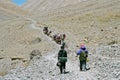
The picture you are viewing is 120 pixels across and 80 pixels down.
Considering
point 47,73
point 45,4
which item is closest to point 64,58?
point 47,73

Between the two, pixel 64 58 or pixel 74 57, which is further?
pixel 74 57

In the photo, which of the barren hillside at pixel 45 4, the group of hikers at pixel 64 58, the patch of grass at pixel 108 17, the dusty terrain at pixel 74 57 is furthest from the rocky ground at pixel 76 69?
the barren hillside at pixel 45 4

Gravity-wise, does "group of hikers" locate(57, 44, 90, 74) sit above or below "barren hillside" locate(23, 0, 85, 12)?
below

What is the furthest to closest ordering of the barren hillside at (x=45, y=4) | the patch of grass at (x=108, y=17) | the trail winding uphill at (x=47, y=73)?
the barren hillside at (x=45, y=4) → the patch of grass at (x=108, y=17) → the trail winding uphill at (x=47, y=73)

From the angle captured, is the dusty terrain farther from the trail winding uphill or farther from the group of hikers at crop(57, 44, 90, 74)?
the group of hikers at crop(57, 44, 90, 74)

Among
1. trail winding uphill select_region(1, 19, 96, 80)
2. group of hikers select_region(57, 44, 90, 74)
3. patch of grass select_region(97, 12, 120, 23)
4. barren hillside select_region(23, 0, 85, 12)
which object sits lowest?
trail winding uphill select_region(1, 19, 96, 80)

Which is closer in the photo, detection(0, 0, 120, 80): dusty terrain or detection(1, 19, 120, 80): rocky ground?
detection(1, 19, 120, 80): rocky ground

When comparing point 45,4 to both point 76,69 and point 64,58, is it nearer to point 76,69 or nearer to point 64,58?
point 76,69

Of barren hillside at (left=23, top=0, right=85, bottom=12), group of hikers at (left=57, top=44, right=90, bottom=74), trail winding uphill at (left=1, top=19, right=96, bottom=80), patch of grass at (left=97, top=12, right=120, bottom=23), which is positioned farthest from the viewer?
Result: barren hillside at (left=23, top=0, right=85, bottom=12)

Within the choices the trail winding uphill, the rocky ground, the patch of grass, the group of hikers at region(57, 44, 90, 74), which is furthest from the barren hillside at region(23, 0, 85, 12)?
the group of hikers at region(57, 44, 90, 74)

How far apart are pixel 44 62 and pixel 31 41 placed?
2256cm

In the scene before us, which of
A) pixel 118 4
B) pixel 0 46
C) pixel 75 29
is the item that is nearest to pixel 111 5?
pixel 118 4

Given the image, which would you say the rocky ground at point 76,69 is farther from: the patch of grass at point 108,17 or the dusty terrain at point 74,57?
the patch of grass at point 108,17

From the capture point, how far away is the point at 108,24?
58.4m
